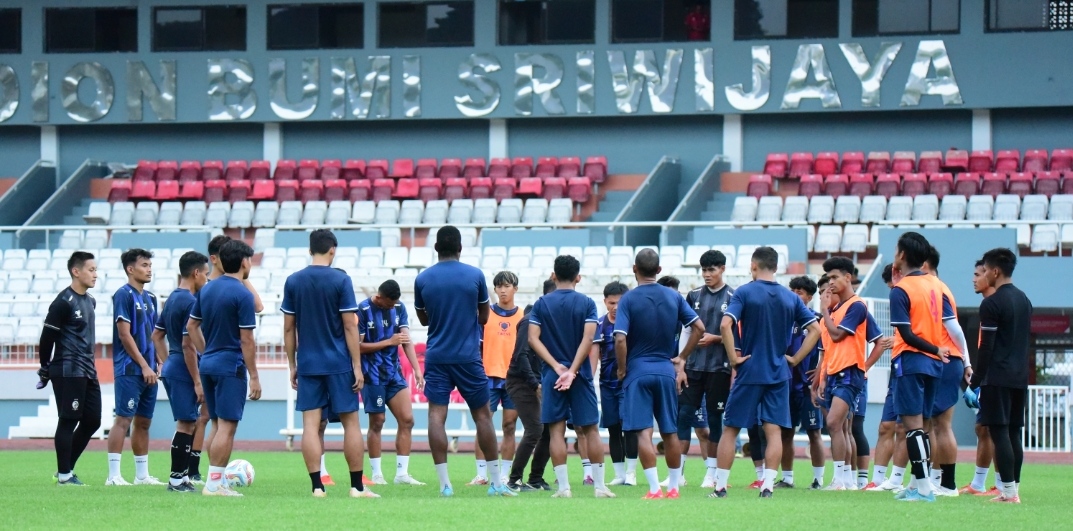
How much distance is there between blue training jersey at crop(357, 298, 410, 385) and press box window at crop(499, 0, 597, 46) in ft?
72.0

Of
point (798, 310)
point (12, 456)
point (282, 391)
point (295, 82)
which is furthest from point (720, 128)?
point (798, 310)

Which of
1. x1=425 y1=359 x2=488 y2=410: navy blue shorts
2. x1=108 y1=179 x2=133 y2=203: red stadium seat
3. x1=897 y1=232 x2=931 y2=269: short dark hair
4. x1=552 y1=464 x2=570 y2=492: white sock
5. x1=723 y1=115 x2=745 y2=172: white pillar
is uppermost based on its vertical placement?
x1=723 y1=115 x2=745 y2=172: white pillar

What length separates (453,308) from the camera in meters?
11.2

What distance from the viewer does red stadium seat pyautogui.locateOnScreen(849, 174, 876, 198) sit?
2961 cm

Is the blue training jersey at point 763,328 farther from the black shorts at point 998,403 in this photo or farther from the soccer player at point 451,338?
the soccer player at point 451,338

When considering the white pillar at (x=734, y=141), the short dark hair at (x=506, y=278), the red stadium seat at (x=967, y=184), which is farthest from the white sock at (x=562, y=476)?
the white pillar at (x=734, y=141)

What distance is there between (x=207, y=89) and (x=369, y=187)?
5.68 meters

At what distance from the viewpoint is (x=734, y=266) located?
2400 cm

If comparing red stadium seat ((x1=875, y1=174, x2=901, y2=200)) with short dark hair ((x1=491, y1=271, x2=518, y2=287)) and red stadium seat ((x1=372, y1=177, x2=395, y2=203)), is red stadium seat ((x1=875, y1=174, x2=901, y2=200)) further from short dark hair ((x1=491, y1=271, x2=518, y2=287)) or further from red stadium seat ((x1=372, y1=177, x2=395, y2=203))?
short dark hair ((x1=491, y1=271, x2=518, y2=287))

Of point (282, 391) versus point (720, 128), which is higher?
point (720, 128)

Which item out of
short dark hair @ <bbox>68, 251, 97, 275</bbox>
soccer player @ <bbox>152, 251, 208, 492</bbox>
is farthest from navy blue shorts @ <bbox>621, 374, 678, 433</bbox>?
short dark hair @ <bbox>68, 251, 97, 275</bbox>

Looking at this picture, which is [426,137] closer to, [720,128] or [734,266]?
[720,128]

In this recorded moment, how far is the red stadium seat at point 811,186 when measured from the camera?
98.4 ft

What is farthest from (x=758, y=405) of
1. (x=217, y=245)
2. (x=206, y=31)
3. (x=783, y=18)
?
(x=206, y=31)
